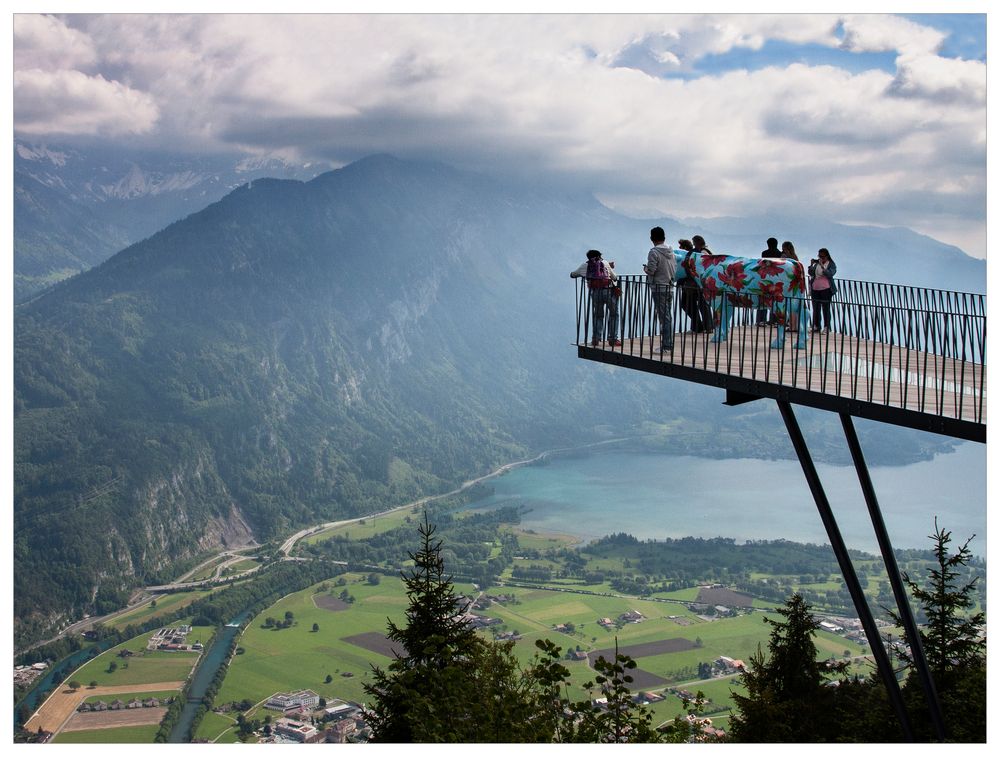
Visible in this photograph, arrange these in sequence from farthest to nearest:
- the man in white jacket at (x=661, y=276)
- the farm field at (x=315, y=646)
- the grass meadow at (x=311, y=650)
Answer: the farm field at (x=315, y=646) → the grass meadow at (x=311, y=650) → the man in white jacket at (x=661, y=276)

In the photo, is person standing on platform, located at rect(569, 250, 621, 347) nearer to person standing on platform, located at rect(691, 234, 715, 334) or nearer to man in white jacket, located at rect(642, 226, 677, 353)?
man in white jacket, located at rect(642, 226, 677, 353)

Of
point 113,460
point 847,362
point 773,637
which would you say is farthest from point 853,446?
point 113,460

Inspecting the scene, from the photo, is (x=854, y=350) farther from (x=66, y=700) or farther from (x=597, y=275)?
(x=66, y=700)

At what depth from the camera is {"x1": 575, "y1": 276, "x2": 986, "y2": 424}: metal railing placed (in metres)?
13.1

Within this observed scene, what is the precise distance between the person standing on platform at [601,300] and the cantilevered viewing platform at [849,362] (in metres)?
0.11

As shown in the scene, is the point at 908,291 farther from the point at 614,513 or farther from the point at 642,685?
the point at 614,513

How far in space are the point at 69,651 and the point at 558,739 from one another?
138 m

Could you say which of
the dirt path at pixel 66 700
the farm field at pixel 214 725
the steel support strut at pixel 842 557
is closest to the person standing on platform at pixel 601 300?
the steel support strut at pixel 842 557

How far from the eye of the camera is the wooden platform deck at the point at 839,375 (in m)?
12.5

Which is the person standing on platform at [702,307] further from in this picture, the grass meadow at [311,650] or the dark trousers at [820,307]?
the grass meadow at [311,650]

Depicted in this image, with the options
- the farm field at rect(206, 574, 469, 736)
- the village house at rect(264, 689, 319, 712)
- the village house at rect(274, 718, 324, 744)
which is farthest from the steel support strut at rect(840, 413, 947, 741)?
the village house at rect(264, 689, 319, 712)

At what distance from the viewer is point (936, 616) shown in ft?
75.9

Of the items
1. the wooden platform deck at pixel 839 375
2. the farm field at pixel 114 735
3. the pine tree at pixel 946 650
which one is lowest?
the farm field at pixel 114 735

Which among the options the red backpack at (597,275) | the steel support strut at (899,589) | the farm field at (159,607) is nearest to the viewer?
the steel support strut at (899,589)
